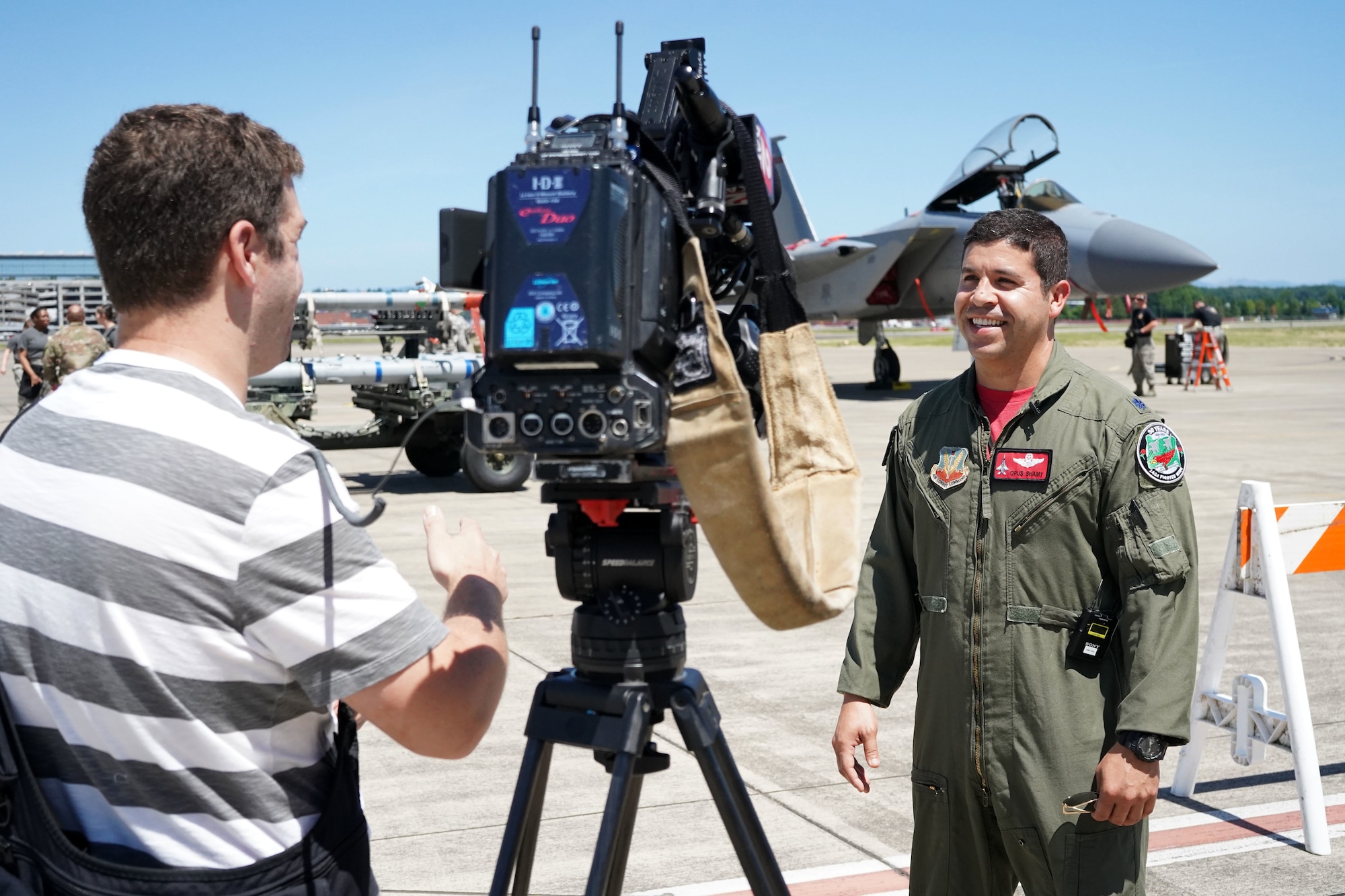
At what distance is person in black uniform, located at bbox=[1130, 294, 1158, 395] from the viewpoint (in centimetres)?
2244

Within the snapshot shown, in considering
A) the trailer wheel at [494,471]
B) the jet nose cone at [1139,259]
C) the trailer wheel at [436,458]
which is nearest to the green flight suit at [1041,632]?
the trailer wheel at [494,471]

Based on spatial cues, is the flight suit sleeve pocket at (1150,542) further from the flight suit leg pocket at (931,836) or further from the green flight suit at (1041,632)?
the flight suit leg pocket at (931,836)

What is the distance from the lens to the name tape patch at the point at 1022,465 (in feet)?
8.71

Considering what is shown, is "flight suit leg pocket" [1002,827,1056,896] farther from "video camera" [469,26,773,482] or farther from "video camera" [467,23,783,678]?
"video camera" [469,26,773,482]

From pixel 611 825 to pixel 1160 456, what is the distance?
141cm

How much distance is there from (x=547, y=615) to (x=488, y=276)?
5.54m

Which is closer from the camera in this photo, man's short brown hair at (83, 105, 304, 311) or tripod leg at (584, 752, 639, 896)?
man's short brown hair at (83, 105, 304, 311)

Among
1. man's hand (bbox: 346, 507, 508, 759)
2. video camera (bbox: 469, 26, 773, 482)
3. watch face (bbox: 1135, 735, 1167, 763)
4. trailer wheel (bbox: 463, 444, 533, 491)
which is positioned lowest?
trailer wheel (bbox: 463, 444, 533, 491)

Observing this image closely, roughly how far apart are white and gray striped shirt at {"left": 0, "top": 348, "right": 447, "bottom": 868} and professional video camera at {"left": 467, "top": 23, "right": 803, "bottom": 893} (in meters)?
0.49

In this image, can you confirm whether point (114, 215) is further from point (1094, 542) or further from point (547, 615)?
point (547, 615)

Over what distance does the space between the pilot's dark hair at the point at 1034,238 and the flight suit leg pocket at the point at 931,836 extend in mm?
1151

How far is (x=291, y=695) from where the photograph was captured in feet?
5.28

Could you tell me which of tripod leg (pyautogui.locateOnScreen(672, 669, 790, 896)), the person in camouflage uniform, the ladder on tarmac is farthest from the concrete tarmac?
the ladder on tarmac

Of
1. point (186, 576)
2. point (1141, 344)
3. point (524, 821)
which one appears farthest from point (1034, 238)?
point (1141, 344)
